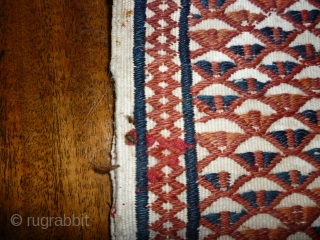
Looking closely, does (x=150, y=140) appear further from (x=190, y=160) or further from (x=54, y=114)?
(x=54, y=114)

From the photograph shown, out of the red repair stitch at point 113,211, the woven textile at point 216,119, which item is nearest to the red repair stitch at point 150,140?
the woven textile at point 216,119

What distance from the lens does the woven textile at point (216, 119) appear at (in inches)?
16.9

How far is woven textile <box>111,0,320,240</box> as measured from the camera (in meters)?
0.43

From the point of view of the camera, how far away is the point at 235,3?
47 cm

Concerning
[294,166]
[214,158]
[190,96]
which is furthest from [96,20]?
[294,166]

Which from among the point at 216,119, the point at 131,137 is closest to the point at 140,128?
the point at 131,137

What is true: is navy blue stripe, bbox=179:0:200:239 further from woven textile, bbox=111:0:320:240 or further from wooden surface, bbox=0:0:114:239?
wooden surface, bbox=0:0:114:239

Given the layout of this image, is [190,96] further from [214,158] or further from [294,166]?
[294,166]

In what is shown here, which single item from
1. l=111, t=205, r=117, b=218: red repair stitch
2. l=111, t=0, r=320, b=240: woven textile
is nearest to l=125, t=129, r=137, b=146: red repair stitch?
l=111, t=0, r=320, b=240: woven textile

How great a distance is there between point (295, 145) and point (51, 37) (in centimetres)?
49

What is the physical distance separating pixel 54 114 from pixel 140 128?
0.53ft

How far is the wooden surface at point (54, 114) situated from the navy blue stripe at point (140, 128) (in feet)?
0.20

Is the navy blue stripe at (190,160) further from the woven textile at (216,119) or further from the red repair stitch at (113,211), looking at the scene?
the red repair stitch at (113,211)

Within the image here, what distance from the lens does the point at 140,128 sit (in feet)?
1.42
